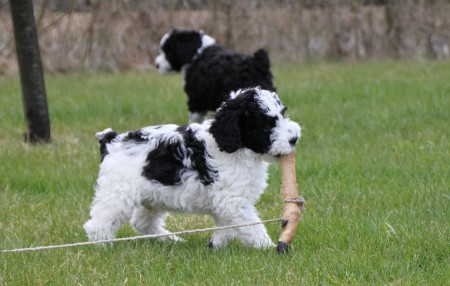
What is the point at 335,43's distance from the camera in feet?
57.3

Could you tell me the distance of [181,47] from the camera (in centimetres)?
1049

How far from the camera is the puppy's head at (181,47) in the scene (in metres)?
10.4

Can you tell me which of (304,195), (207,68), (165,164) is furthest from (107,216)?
(207,68)

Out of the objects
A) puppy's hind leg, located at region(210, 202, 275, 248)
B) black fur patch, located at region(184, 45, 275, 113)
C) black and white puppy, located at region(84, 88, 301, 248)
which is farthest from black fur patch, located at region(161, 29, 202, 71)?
puppy's hind leg, located at region(210, 202, 275, 248)

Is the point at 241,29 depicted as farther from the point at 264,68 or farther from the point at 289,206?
the point at 289,206

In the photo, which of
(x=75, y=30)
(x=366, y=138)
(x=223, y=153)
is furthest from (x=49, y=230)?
(x=75, y=30)

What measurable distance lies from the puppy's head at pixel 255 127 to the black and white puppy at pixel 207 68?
385 centimetres

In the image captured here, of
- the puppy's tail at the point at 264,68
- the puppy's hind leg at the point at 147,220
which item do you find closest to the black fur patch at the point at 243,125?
the puppy's hind leg at the point at 147,220

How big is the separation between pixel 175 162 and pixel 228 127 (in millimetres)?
407

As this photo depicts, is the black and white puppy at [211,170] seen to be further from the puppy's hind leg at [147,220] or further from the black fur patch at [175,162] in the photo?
the puppy's hind leg at [147,220]

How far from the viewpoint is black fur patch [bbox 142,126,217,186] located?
524 centimetres

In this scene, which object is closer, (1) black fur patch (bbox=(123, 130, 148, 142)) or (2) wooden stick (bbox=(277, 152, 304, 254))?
(2) wooden stick (bbox=(277, 152, 304, 254))

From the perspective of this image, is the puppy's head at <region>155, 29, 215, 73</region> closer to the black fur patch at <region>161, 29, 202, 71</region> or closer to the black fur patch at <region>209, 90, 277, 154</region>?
the black fur patch at <region>161, 29, 202, 71</region>

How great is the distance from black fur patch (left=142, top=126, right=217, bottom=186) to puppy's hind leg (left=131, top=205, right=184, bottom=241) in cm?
51
